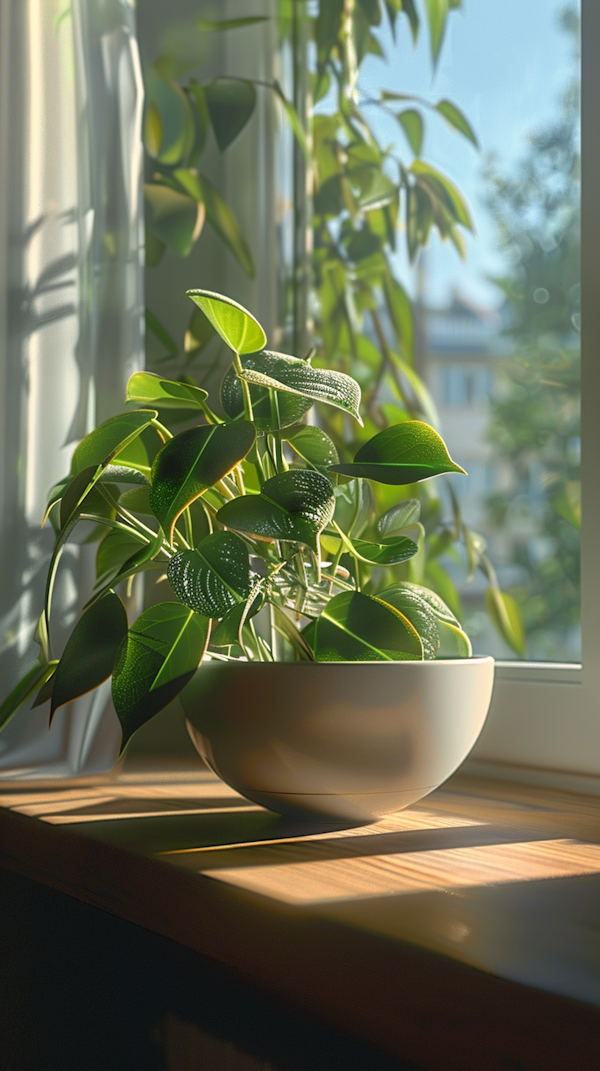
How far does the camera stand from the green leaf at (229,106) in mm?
1033

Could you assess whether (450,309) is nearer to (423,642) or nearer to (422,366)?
(422,366)

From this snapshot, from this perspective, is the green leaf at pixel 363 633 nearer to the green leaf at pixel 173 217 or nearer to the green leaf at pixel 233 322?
the green leaf at pixel 233 322

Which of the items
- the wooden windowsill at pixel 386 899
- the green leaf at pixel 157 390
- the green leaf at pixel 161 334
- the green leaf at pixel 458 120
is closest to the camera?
the wooden windowsill at pixel 386 899

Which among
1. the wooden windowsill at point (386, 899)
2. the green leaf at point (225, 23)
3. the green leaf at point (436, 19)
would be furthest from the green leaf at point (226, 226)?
the wooden windowsill at point (386, 899)

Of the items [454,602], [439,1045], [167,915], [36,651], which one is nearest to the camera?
[439,1045]

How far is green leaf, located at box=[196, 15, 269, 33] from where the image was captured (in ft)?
3.33

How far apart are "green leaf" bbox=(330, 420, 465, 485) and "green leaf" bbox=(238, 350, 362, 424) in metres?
0.03

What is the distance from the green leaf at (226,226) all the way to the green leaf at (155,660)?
579mm

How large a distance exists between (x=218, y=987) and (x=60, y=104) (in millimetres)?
805

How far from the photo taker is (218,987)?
63 cm

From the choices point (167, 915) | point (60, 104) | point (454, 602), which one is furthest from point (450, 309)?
point (167, 915)

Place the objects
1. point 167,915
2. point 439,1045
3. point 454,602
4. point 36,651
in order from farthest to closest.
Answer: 1. point 454,602
2. point 36,651
3. point 167,915
4. point 439,1045

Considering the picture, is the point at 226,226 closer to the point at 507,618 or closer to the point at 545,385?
the point at 545,385

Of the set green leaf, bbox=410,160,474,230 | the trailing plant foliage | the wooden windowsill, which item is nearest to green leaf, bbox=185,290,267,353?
the trailing plant foliage
